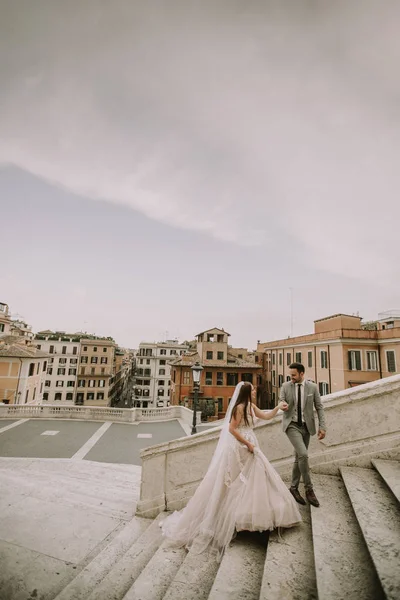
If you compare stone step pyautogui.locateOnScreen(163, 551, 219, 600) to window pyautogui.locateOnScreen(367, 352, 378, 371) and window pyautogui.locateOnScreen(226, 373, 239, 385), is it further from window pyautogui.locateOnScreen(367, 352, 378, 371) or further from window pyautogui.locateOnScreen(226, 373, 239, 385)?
window pyautogui.locateOnScreen(226, 373, 239, 385)

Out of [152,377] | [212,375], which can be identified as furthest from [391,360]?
[152,377]

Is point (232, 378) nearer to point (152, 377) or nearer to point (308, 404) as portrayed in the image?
point (152, 377)

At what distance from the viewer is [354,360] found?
2881 cm

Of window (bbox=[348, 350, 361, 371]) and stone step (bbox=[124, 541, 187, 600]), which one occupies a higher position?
window (bbox=[348, 350, 361, 371])

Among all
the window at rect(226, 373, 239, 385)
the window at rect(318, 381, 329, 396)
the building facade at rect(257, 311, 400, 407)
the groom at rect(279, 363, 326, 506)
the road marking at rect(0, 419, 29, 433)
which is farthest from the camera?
the window at rect(226, 373, 239, 385)

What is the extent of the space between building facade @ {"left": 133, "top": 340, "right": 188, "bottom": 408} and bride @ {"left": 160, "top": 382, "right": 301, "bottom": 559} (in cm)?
5724

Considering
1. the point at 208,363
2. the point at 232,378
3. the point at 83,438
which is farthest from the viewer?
the point at 208,363

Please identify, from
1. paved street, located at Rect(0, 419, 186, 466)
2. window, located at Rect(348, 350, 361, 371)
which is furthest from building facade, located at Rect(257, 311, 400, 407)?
paved street, located at Rect(0, 419, 186, 466)

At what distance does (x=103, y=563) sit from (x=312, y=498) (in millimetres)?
2863

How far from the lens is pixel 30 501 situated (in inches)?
216

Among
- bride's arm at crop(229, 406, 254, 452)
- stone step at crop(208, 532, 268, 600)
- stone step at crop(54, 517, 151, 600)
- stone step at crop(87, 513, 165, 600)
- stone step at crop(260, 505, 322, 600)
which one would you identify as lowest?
stone step at crop(54, 517, 151, 600)

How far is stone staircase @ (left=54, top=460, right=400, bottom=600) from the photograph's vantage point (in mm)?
2393

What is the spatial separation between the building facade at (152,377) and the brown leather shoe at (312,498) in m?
57.7

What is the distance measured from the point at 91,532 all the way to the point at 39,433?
11.0m
